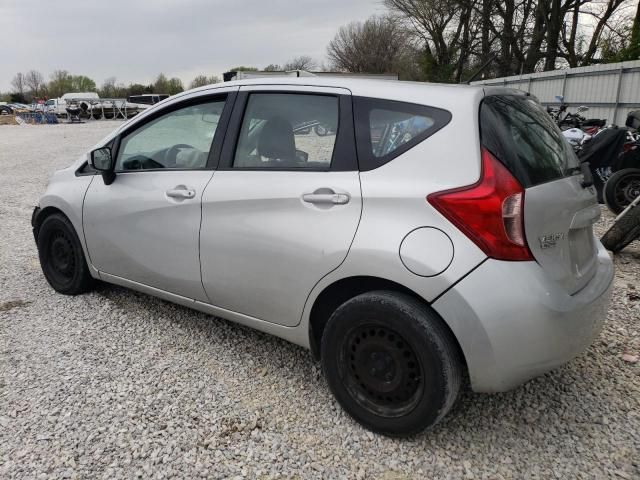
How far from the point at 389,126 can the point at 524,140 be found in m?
0.63

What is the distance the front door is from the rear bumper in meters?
1.64

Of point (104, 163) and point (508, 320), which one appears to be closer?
point (508, 320)

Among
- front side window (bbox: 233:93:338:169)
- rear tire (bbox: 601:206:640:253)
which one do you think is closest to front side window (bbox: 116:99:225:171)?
front side window (bbox: 233:93:338:169)

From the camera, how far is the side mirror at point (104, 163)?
3.64m

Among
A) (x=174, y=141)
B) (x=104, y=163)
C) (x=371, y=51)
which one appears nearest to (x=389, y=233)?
(x=174, y=141)

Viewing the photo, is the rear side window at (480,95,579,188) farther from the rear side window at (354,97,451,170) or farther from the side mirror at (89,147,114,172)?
the side mirror at (89,147,114,172)

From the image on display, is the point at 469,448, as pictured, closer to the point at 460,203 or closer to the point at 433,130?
the point at 460,203

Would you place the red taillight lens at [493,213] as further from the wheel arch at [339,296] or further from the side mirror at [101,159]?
the side mirror at [101,159]

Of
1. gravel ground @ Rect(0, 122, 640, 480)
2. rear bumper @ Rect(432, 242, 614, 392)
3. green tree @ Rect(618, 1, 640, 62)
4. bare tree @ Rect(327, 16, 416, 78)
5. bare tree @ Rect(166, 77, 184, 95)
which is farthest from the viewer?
bare tree @ Rect(166, 77, 184, 95)

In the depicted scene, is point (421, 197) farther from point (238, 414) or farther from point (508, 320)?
point (238, 414)

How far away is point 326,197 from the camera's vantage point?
256 cm

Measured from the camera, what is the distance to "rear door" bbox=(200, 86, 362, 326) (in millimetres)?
2557

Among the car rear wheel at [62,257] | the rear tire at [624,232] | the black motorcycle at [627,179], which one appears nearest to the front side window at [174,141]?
the car rear wheel at [62,257]

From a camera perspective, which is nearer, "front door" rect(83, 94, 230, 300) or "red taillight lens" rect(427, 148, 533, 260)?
"red taillight lens" rect(427, 148, 533, 260)
